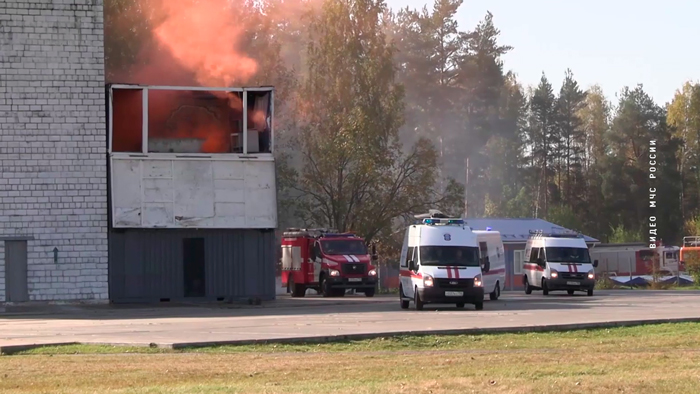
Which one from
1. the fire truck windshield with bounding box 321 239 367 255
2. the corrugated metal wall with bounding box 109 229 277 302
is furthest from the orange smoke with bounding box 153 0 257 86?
the corrugated metal wall with bounding box 109 229 277 302

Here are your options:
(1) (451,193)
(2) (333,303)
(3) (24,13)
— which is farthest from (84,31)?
(1) (451,193)

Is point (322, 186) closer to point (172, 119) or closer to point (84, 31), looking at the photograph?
point (172, 119)

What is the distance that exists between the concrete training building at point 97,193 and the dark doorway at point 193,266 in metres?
0.03

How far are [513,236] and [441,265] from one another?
32551 mm

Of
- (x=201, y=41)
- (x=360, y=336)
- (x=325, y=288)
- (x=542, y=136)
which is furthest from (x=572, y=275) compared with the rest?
(x=542, y=136)

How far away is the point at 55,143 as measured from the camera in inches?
1419

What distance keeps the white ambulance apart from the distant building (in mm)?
14524

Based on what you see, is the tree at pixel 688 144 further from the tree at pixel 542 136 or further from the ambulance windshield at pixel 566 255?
the ambulance windshield at pixel 566 255

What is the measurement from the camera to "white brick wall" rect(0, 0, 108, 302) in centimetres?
3559

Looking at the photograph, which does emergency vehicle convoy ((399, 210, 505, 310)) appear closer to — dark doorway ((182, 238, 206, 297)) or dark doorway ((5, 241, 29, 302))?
dark doorway ((182, 238, 206, 297))

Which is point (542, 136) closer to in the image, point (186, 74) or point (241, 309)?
point (186, 74)

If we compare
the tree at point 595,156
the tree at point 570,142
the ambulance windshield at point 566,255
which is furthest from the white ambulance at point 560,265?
the tree at point 570,142

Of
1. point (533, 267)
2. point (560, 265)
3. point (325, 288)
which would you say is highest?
point (560, 265)

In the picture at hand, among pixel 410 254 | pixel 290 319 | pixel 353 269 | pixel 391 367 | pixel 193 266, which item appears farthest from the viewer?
pixel 353 269
